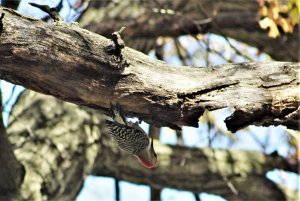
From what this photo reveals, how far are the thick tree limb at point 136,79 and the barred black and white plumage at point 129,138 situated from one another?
33.4 inches

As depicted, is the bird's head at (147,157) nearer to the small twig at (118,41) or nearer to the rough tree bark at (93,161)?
the rough tree bark at (93,161)

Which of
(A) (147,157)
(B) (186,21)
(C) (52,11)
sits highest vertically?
(B) (186,21)

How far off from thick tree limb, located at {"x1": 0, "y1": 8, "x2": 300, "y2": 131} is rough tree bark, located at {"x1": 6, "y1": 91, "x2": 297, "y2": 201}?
3.78 ft

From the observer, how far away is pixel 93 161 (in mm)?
4176

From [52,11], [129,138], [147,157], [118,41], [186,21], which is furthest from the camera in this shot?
[186,21]

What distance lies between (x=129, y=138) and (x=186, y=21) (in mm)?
1637

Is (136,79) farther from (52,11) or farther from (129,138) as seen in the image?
(129,138)

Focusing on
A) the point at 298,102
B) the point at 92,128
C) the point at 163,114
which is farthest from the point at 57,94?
the point at 92,128

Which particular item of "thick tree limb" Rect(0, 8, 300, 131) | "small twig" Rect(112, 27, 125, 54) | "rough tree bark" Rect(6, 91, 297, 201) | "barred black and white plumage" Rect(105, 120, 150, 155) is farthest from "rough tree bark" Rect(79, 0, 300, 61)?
"small twig" Rect(112, 27, 125, 54)

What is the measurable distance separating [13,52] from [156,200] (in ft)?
9.47

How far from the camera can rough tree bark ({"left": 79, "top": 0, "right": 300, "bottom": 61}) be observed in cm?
495

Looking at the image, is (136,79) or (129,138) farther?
(129,138)

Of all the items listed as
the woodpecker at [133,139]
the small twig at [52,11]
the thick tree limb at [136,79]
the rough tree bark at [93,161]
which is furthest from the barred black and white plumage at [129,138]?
the small twig at [52,11]

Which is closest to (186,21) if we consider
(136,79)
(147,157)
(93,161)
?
(147,157)
